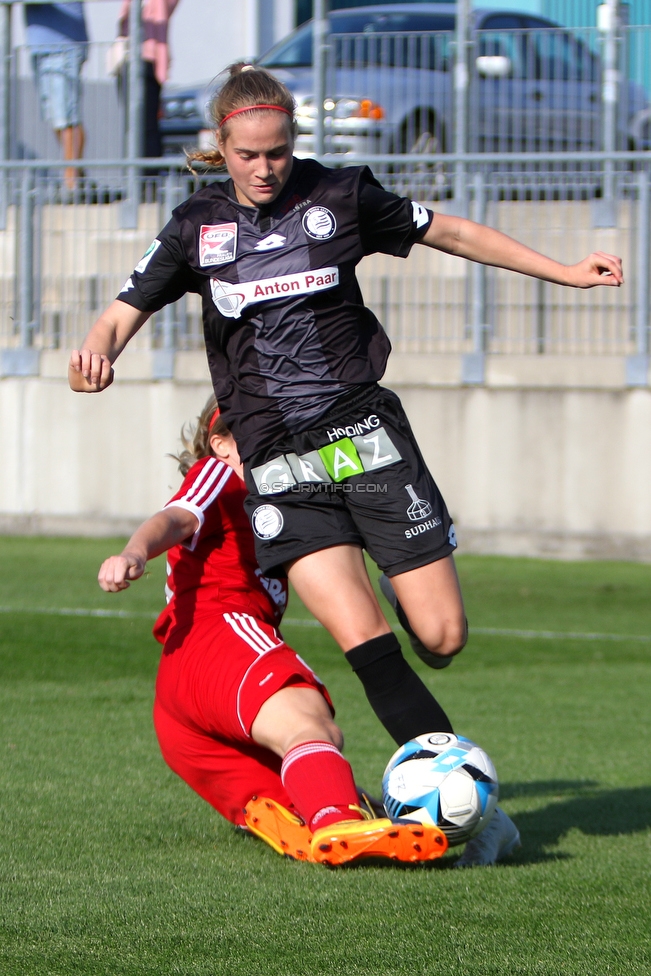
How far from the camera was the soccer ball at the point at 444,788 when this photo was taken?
3523 mm

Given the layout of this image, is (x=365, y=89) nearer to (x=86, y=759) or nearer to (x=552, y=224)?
(x=552, y=224)

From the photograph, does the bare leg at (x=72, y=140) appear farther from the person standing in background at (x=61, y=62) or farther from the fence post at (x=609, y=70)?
the fence post at (x=609, y=70)

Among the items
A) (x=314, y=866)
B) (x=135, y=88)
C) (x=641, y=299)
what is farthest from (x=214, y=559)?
(x=135, y=88)

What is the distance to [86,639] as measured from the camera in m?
7.63

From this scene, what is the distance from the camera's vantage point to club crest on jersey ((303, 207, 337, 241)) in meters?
3.95

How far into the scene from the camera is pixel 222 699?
379 cm

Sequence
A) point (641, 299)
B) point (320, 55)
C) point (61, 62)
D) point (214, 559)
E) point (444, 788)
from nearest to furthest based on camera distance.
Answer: point (444, 788)
point (214, 559)
point (641, 299)
point (320, 55)
point (61, 62)

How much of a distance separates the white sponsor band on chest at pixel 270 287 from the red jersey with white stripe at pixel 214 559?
57cm

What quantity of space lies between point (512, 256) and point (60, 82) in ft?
38.5

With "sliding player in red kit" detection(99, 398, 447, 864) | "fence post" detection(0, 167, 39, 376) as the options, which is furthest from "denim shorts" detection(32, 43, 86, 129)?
"sliding player in red kit" detection(99, 398, 447, 864)

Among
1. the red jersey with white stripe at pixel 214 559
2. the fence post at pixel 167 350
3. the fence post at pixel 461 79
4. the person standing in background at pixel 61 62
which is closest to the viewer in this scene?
the red jersey with white stripe at pixel 214 559

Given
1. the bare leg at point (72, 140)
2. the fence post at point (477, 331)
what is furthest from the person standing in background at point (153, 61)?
the fence post at point (477, 331)

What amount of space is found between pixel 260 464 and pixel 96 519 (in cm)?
849

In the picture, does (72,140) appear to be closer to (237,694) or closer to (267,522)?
(267,522)
